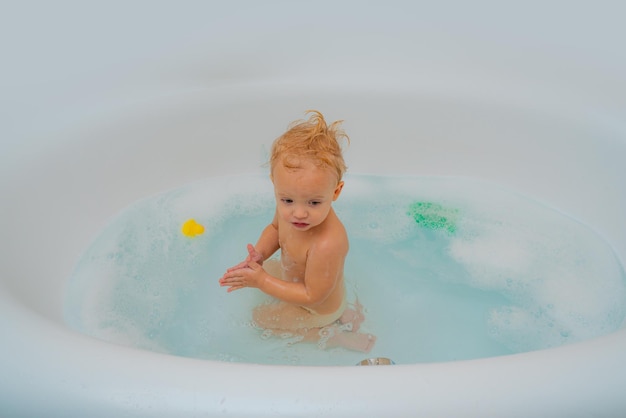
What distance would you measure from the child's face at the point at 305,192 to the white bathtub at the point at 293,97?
21.7 inches

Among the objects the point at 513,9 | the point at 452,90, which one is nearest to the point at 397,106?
the point at 452,90

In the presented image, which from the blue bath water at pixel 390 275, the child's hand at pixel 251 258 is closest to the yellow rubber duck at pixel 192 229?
the blue bath water at pixel 390 275

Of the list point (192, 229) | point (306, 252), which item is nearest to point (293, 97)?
point (192, 229)

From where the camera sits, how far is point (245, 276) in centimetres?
103

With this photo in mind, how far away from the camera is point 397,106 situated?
1494mm

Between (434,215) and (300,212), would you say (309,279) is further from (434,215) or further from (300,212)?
(434,215)

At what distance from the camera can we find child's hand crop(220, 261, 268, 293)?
1022 millimetres

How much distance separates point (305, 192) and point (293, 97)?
598mm

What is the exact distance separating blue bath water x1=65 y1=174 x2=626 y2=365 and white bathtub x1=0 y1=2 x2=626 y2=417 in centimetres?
6

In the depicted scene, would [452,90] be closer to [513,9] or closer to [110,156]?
[513,9]

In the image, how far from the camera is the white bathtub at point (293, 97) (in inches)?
52.4

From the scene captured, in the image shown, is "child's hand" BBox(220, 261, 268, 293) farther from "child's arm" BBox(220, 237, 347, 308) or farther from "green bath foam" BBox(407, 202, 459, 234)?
"green bath foam" BBox(407, 202, 459, 234)

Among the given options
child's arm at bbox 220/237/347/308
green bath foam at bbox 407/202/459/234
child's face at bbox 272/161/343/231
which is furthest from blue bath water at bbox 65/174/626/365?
child's face at bbox 272/161/343/231

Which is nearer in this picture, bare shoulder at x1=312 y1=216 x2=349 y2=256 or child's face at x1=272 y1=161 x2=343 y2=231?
child's face at x1=272 y1=161 x2=343 y2=231
